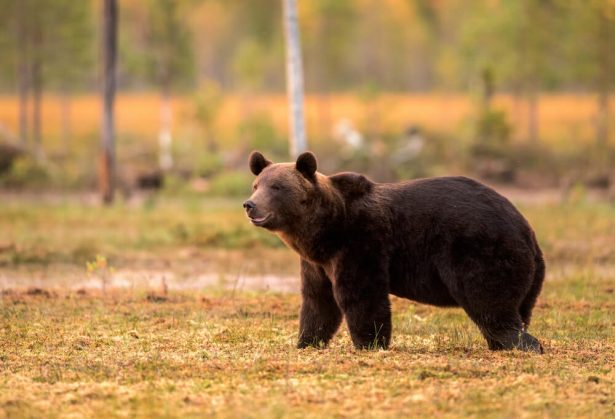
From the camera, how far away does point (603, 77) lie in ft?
132

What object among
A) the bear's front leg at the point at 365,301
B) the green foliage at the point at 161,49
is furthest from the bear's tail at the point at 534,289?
the green foliage at the point at 161,49

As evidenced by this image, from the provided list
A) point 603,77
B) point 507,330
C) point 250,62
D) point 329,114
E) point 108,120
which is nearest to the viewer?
point 507,330

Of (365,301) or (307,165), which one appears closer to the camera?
(365,301)

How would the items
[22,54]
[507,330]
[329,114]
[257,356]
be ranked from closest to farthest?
[257,356]
[507,330]
[22,54]
[329,114]

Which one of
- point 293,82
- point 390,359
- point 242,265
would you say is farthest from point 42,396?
point 293,82

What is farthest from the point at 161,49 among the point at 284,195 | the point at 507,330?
the point at 507,330

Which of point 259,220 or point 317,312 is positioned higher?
point 259,220

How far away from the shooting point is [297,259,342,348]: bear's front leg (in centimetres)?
936

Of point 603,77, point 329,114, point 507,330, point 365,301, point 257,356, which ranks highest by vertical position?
point 603,77

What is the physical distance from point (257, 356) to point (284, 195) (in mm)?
1398

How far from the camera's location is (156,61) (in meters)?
45.2

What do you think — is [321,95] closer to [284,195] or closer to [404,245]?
[404,245]

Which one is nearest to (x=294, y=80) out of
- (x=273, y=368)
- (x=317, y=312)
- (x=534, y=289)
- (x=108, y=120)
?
(x=108, y=120)

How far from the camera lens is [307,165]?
29.4 feet
